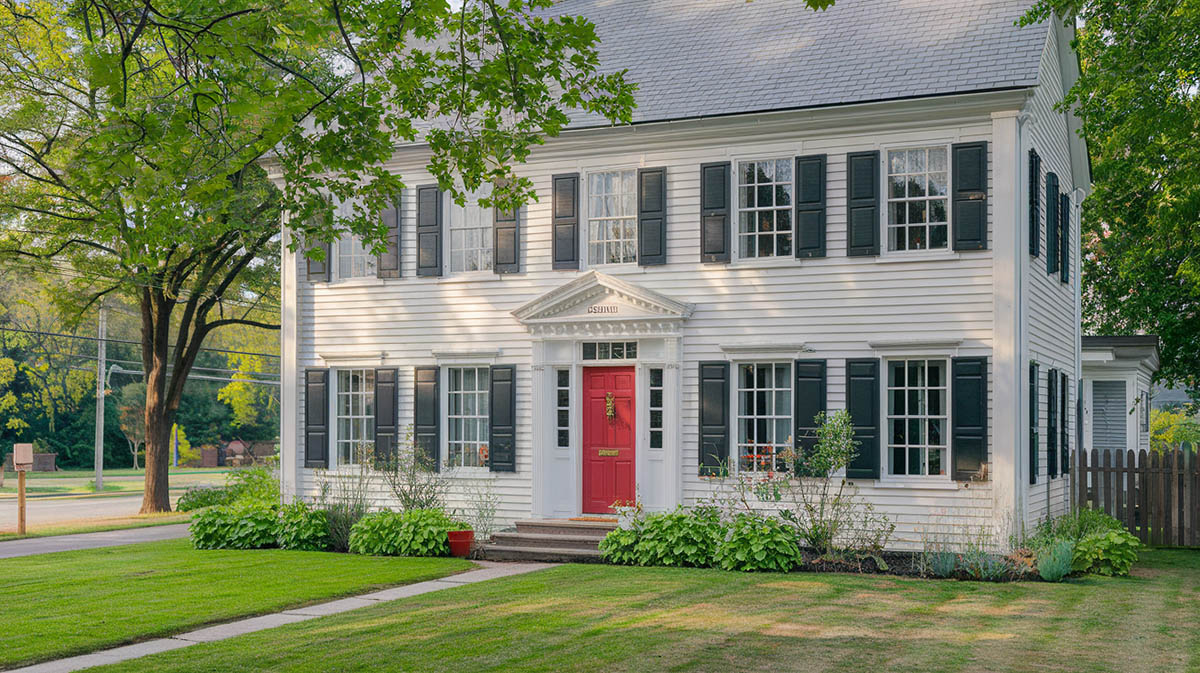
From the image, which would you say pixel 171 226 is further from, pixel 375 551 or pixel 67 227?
pixel 67 227

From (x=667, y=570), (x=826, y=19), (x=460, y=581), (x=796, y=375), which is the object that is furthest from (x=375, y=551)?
(x=826, y=19)

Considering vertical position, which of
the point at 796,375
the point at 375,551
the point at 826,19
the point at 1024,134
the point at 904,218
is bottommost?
the point at 375,551

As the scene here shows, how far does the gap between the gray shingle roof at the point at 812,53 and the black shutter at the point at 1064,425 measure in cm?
582

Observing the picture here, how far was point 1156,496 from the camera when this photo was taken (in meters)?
17.5

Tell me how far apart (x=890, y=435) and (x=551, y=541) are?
15.7 ft

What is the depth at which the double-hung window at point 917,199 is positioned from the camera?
14.9 meters

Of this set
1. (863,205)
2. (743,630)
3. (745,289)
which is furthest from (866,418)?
(743,630)

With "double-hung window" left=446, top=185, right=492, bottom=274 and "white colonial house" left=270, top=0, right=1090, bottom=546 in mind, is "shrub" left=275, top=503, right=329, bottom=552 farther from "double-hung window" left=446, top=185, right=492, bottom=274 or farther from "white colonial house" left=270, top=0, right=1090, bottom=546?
"double-hung window" left=446, top=185, right=492, bottom=274

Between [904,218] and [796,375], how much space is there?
2498mm

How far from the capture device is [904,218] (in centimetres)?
1504

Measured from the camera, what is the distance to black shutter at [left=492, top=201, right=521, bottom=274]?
17219 millimetres

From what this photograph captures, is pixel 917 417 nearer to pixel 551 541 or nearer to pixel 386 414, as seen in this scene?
pixel 551 541

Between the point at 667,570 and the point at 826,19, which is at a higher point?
the point at 826,19

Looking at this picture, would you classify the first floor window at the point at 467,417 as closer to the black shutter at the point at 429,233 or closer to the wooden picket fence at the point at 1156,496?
the black shutter at the point at 429,233
